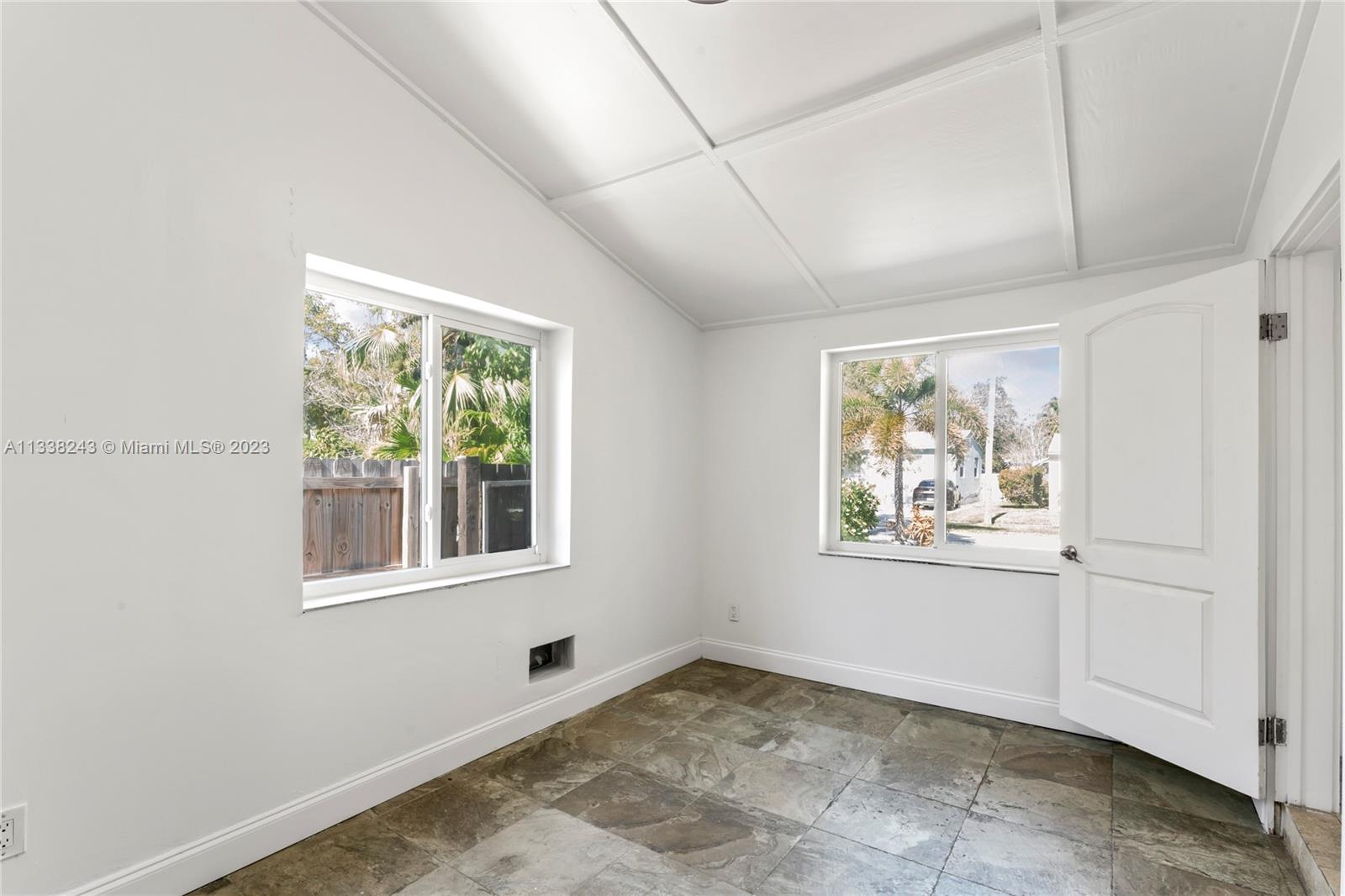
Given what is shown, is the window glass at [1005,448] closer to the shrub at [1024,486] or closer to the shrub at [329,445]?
the shrub at [1024,486]

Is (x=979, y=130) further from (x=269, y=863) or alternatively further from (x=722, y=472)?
(x=269, y=863)

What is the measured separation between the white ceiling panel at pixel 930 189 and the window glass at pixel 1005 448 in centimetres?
51

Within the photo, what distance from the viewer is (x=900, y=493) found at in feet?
12.6

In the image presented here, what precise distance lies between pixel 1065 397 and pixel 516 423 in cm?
264

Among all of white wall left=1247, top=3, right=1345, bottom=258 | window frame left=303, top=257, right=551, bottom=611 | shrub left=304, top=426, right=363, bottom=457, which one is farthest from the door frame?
shrub left=304, top=426, right=363, bottom=457

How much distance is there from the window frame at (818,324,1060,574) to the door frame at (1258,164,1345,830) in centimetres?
95

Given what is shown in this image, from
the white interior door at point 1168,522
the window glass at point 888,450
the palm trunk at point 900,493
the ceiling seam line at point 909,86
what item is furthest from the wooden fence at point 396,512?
the white interior door at point 1168,522

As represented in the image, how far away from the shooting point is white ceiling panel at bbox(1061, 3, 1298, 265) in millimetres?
1866

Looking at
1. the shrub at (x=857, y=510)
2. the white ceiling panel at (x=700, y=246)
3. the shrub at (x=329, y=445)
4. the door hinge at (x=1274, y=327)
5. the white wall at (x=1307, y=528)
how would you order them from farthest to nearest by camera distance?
1. the shrub at (x=857, y=510)
2. the white ceiling panel at (x=700, y=246)
3. the shrub at (x=329, y=445)
4. the door hinge at (x=1274, y=327)
5. the white wall at (x=1307, y=528)

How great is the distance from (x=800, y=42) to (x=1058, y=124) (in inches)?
37.6

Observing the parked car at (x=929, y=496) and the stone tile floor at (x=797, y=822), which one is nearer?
the stone tile floor at (x=797, y=822)

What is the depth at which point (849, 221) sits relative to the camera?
9.83 feet

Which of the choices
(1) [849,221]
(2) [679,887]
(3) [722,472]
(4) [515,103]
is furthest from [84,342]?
(3) [722,472]

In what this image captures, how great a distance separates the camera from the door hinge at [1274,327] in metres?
2.26
